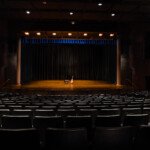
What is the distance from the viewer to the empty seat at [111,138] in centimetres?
222

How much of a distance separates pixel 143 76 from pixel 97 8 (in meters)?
7.12

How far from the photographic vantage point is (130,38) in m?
16.0

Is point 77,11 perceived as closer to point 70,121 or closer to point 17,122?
point 17,122

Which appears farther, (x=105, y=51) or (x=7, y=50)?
(x=105, y=51)

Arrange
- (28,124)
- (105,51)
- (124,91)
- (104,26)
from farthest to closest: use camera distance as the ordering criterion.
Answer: (105,51) → (104,26) → (124,91) → (28,124)

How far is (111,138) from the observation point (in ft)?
7.31

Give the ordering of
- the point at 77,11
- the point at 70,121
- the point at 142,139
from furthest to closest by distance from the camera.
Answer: the point at 77,11, the point at 70,121, the point at 142,139

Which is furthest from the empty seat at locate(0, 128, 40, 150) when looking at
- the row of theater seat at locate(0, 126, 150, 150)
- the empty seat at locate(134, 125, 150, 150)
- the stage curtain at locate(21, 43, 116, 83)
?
the stage curtain at locate(21, 43, 116, 83)

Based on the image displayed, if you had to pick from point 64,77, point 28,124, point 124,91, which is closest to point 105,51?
point 64,77

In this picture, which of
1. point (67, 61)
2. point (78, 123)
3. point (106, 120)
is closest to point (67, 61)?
point (67, 61)

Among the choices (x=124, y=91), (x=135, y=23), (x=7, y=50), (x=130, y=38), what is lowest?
(x=124, y=91)

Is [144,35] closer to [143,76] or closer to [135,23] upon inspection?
[135,23]

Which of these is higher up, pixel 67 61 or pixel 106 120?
pixel 67 61

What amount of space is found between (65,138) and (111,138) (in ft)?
1.86
